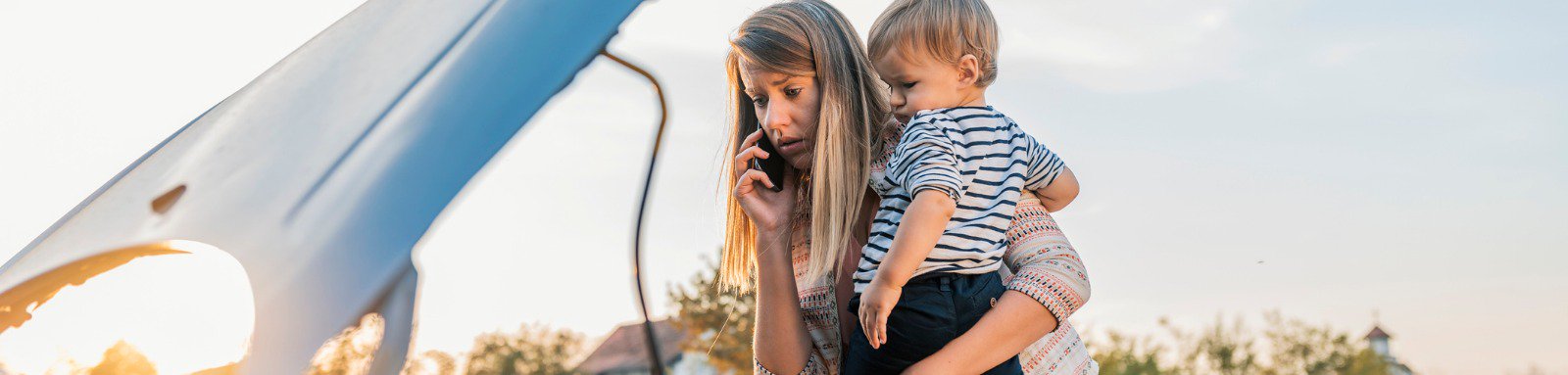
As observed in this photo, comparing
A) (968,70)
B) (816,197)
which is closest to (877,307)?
(816,197)

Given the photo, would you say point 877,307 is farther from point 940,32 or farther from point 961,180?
point 940,32

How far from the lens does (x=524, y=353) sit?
1312 mm

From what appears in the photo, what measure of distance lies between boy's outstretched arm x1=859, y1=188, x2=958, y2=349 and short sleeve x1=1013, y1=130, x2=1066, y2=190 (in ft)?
1.06

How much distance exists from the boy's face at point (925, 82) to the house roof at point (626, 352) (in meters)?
0.66

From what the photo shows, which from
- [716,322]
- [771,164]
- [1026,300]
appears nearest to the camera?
[1026,300]

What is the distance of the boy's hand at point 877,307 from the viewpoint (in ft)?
5.51

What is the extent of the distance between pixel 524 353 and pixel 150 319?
381 mm

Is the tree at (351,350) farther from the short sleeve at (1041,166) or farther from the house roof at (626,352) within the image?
the short sleeve at (1041,166)

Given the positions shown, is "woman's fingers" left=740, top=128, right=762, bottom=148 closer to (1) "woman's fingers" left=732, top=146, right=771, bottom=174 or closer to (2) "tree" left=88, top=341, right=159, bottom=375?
(1) "woman's fingers" left=732, top=146, right=771, bottom=174

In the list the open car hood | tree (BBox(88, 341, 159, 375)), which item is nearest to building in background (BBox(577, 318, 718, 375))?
the open car hood

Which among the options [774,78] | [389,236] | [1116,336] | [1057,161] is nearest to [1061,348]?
[1057,161]

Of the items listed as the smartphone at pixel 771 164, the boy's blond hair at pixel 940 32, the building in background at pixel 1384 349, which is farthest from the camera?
the building in background at pixel 1384 349

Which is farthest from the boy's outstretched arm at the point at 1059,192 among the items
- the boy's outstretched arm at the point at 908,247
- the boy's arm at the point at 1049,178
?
the boy's outstretched arm at the point at 908,247

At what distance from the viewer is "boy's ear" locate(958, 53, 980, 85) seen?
188cm
